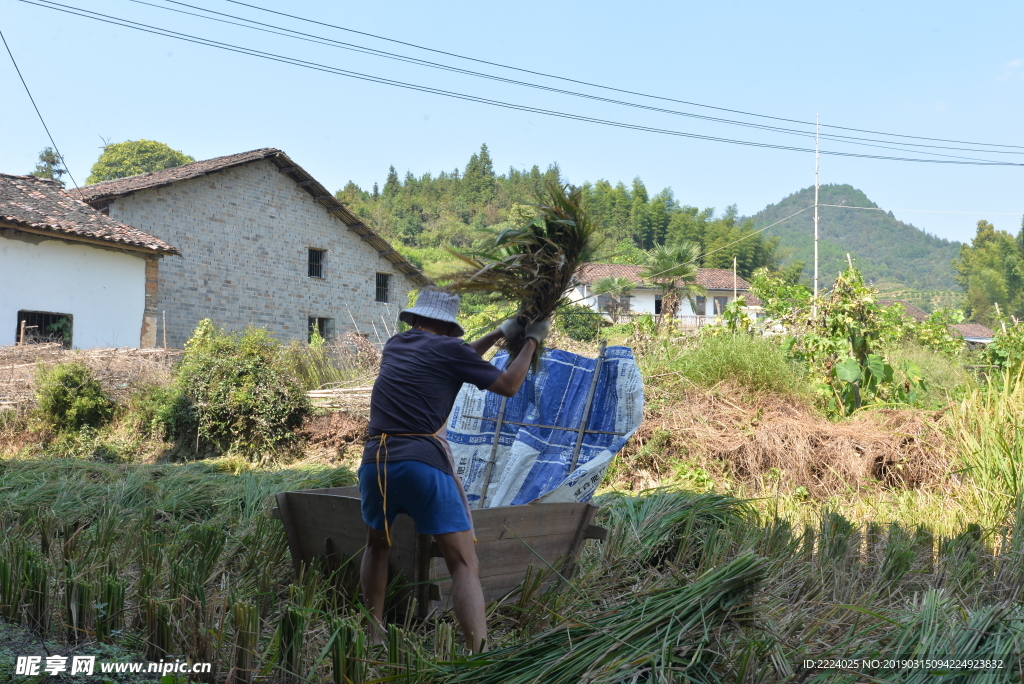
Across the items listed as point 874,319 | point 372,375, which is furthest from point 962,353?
point 372,375

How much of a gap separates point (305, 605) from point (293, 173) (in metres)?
19.4

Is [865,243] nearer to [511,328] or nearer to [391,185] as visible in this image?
[391,185]

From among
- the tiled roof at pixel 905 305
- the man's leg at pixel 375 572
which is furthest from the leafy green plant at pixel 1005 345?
the man's leg at pixel 375 572

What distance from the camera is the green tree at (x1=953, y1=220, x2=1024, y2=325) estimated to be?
61.3 m

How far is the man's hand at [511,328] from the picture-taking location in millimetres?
3824

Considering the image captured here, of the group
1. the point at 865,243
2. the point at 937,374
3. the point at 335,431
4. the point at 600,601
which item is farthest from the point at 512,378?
the point at 865,243

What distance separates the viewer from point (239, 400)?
35.2ft

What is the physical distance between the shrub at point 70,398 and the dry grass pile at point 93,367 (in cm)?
20

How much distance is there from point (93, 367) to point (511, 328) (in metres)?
10.4

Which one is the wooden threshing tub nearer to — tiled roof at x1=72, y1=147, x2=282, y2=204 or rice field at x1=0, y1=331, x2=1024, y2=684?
rice field at x1=0, y1=331, x2=1024, y2=684

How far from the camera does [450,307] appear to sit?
356 cm

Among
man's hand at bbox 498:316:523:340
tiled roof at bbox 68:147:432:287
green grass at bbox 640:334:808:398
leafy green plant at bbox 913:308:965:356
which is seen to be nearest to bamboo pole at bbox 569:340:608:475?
man's hand at bbox 498:316:523:340

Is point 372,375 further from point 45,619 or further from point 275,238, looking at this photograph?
point 45,619

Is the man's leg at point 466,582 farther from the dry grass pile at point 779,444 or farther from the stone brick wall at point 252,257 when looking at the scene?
the stone brick wall at point 252,257
